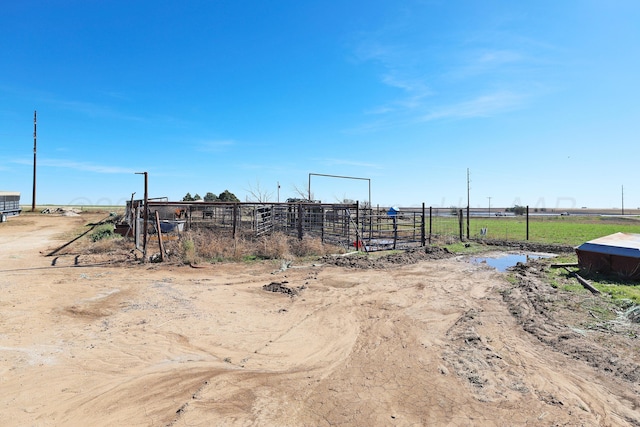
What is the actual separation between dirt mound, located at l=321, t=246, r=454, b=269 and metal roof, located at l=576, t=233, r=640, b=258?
18.5 ft

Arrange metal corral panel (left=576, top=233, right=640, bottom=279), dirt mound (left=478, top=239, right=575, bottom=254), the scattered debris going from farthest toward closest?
dirt mound (left=478, top=239, right=575, bottom=254)
metal corral panel (left=576, top=233, right=640, bottom=279)
the scattered debris

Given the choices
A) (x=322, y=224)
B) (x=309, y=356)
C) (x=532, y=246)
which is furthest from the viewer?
(x=532, y=246)

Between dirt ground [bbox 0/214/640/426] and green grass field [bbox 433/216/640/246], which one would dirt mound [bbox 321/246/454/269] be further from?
green grass field [bbox 433/216/640/246]

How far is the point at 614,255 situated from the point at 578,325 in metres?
5.52

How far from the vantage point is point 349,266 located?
510 inches

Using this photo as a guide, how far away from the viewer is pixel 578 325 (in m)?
6.43

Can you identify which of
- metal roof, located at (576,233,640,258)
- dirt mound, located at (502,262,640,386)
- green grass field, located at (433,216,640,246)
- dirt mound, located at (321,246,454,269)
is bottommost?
dirt mound, located at (502,262,640,386)

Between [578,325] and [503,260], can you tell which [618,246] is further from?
[578,325]

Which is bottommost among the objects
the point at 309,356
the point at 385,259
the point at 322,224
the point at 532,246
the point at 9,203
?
the point at 309,356

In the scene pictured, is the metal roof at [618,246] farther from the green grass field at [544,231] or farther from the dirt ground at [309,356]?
the green grass field at [544,231]

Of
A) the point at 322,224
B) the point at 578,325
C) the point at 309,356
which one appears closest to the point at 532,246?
the point at 322,224

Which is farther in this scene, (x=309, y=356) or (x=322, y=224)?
(x=322, y=224)

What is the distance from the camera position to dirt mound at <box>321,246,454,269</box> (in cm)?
1322

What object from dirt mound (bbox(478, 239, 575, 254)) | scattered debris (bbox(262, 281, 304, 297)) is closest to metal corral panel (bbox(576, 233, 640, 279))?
dirt mound (bbox(478, 239, 575, 254))
